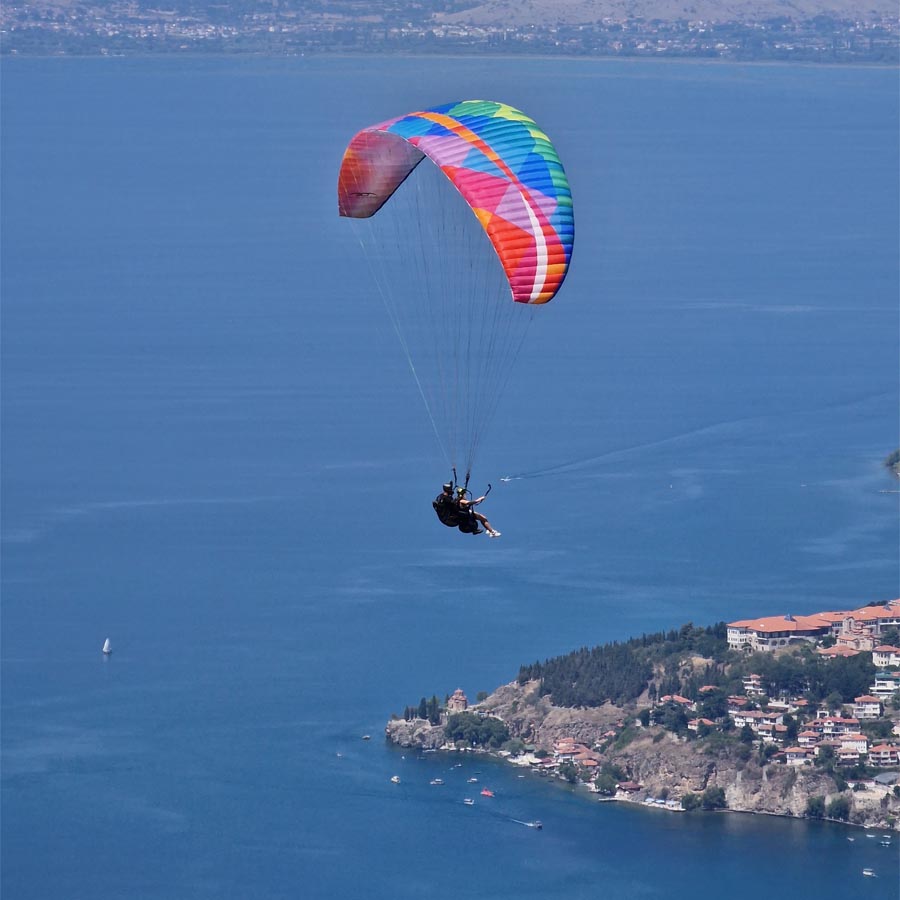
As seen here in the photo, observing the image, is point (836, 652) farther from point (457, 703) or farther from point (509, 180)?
point (509, 180)

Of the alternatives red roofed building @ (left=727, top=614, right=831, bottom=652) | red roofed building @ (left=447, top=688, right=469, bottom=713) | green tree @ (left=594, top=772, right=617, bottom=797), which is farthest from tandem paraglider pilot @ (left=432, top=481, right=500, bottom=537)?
red roofed building @ (left=727, top=614, right=831, bottom=652)

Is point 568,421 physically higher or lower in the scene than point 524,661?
higher

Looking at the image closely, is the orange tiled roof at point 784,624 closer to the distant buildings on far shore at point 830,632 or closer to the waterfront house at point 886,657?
the distant buildings on far shore at point 830,632

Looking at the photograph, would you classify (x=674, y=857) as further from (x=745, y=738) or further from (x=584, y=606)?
(x=584, y=606)

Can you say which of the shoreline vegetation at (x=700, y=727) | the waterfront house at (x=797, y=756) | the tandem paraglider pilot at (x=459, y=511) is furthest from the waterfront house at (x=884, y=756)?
the tandem paraglider pilot at (x=459, y=511)

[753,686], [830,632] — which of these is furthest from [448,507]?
[830,632]

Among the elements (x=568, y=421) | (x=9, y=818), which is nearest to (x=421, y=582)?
(x=9, y=818)
